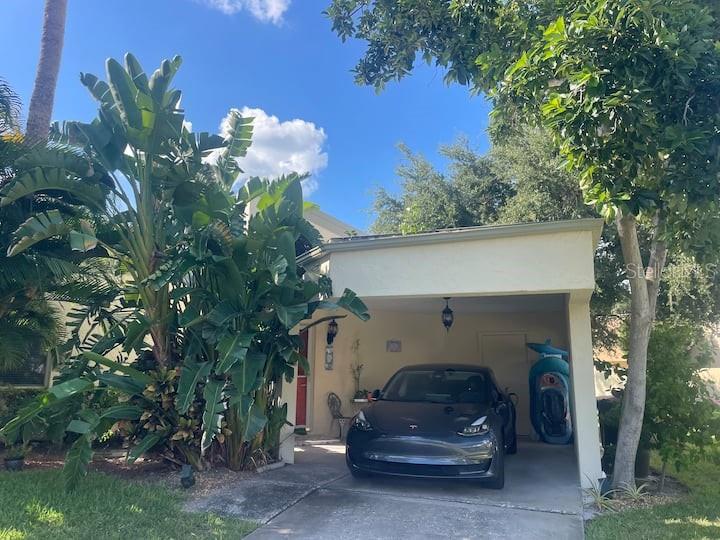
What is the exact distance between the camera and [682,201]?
5.34 m

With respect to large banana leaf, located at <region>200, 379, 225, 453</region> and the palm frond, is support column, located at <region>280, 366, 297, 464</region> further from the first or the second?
the palm frond

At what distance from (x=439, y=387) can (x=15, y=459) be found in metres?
6.16

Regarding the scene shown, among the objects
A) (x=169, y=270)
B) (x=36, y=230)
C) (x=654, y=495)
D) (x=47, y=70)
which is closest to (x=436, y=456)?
(x=654, y=495)

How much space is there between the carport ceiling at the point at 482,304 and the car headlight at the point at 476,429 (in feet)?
9.33

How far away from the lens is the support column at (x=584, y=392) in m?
6.58

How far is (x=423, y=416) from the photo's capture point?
684cm

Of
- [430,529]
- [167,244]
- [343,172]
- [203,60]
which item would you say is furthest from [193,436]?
[343,172]

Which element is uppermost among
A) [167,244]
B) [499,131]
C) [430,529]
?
[499,131]

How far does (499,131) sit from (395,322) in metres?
5.47

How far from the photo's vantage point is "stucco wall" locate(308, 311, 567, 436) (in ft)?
37.7

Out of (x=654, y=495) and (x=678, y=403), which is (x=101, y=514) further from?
(x=678, y=403)

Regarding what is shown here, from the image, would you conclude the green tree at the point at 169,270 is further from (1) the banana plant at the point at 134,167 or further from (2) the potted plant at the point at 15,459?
(2) the potted plant at the point at 15,459

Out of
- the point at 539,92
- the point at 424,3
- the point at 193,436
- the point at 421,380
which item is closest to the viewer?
the point at 539,92

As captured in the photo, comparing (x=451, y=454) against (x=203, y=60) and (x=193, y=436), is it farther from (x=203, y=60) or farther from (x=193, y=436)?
(x=203, y=60)
